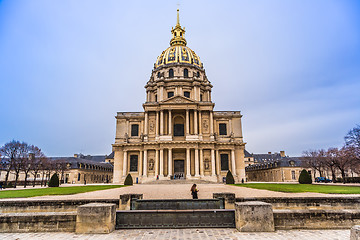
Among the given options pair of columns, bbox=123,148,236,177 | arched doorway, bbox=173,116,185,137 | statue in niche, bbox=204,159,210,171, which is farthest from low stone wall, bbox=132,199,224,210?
arched doorway, bbox=173,116,185,137

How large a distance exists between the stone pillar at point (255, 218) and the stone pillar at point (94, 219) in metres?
A: 4.08

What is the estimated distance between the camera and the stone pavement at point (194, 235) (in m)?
6.69

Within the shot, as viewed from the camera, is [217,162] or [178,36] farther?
[178,36]

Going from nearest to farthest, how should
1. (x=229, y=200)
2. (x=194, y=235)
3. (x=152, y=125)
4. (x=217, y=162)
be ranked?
1. (x=194, y=235)
2. (x=229, y=200)
3. (x=217, y=162)
4. (x=152, y=125)

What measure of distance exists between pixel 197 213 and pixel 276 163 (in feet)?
189

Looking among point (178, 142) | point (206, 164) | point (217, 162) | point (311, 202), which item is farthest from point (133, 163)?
point (311, 202)

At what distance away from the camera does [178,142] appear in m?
42.4

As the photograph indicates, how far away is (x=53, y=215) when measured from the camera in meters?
7.60

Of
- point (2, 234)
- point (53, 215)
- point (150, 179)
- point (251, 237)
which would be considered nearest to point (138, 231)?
point (53, 215)

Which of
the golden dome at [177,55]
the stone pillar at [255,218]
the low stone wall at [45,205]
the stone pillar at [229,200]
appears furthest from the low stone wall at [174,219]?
the golden dome at [177,55]

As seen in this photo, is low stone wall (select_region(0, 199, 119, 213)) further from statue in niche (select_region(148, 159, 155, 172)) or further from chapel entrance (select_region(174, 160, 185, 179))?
chapel entrance (select_region(174, 160, 185, 179))

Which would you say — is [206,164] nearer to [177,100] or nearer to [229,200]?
[177,100]

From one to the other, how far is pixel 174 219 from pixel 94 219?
8.45ft

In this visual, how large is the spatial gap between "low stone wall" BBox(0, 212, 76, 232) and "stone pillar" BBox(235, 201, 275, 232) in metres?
5.28
